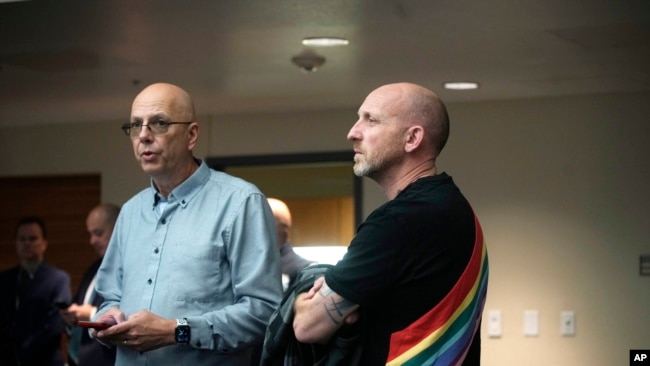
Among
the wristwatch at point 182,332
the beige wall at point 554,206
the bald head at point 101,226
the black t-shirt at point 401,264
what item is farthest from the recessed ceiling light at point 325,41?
the black t-shirt at point 401,264

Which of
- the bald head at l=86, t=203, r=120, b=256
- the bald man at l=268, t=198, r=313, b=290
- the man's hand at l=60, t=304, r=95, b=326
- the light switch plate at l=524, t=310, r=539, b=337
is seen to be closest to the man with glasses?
the bald man at l=268, t=198, r=313, b=290

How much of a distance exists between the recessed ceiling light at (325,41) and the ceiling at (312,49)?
4cm

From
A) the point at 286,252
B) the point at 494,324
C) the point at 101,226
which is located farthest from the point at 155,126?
the point at 494,324

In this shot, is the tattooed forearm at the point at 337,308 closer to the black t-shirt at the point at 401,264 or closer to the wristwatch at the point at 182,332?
the black t-shirt at the point at 401,264

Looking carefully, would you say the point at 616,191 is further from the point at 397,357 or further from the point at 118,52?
the point at 397,357

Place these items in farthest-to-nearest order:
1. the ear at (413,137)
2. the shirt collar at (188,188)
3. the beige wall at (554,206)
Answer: the beige wall at (554,206)
the shirt collar at (188,188)
the ear at (413,137)

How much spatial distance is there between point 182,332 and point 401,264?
0.71 metres

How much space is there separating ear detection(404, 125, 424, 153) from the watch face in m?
0.74

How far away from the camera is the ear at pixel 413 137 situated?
2.53m

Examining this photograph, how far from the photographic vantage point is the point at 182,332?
2.84 meters

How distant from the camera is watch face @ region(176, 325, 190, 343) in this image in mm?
2830

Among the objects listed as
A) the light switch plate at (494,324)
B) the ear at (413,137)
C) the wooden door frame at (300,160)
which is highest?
the wooden door frame at (300,160)

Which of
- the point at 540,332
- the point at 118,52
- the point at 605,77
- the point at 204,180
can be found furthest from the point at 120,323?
the point at 540,332

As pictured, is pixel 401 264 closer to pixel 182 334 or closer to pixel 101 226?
pixel 182 334
